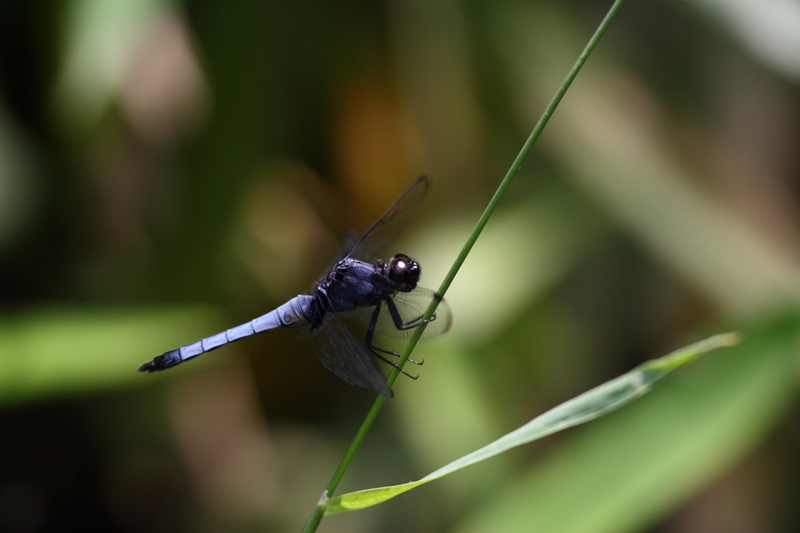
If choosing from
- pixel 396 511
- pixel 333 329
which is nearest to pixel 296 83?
pixel 333 329

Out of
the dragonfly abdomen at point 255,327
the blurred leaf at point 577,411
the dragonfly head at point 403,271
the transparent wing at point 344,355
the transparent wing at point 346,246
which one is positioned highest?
the transparent wing at point 346,246

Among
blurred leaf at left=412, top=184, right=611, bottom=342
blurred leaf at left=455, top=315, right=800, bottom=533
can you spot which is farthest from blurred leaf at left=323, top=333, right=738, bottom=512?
blurred leaf at left=412, top=184, right=611, bottom=342

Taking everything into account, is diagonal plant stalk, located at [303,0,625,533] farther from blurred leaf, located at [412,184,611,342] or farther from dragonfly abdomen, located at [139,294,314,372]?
blurred leaf, located at [412,184,611,342]

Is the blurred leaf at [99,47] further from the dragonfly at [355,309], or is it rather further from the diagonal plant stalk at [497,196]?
the diagonal plant stalk at [497,196]

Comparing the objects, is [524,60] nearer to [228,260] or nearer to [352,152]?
[352,152]

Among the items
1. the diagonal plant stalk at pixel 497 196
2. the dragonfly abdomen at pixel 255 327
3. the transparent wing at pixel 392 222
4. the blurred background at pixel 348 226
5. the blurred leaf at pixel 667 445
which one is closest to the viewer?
the diagonal plant stalk at pixel 497 196

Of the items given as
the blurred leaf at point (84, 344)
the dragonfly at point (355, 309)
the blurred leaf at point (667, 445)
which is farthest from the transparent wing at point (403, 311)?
the blurred leaf at point (84, 344)

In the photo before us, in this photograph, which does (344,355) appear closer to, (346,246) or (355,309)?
(355,309)
